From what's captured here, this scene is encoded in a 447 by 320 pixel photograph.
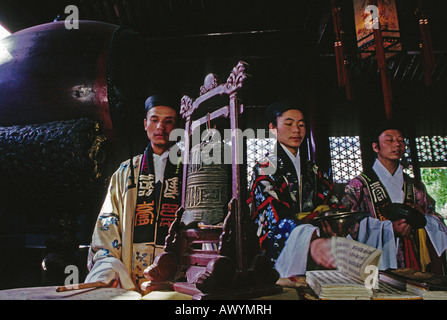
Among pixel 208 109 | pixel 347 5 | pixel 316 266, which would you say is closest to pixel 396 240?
pixel 316 266

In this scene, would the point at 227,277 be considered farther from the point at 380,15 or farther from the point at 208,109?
the point at 380,15

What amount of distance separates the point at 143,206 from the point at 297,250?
1.46m

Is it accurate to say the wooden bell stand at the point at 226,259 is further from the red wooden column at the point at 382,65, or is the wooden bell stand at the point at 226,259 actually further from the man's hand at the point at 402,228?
the man's hand at the point at 402,228

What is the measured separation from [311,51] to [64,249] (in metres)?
3.77

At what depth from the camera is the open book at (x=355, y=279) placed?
1.16m

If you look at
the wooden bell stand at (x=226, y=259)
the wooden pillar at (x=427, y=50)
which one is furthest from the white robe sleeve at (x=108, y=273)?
the wooden pillar at (x=427, y=50)

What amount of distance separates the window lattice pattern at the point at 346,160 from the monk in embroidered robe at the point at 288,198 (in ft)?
6.30

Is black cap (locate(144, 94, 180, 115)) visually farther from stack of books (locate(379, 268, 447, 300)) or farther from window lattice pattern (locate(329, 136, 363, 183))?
window lattice pattern (locate(329, 136, 363, 183))

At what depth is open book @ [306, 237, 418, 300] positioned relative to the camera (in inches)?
45.7

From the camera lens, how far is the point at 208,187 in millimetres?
1554

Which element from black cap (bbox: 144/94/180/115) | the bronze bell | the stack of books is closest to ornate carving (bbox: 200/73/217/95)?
the bronze bell

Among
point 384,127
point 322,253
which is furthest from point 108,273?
point 384,127

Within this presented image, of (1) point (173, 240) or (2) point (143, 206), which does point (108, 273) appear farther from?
(2) point (143, 206)

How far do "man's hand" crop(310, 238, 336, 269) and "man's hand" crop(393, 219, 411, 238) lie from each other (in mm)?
1459
